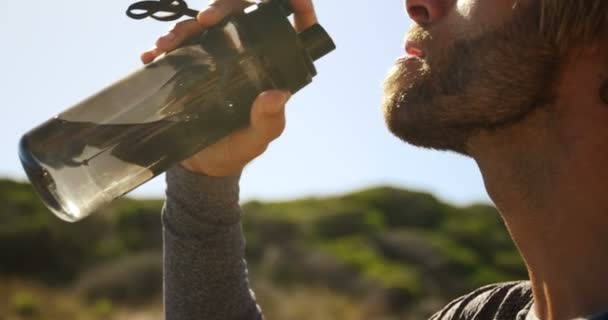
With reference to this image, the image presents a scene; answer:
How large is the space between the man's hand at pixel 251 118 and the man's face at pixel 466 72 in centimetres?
20

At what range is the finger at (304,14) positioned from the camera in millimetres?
1583

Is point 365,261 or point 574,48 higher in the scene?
point 574,48


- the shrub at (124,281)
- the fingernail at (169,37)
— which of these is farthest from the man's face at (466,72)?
the shrub at (124,281)

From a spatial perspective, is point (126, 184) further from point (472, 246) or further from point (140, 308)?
point (472, 246)

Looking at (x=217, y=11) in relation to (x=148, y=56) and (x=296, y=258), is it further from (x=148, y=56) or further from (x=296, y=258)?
(x=296, y=258)

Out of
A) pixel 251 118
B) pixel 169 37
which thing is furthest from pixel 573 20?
pixel 169 37

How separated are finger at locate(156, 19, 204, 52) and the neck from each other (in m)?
0.52

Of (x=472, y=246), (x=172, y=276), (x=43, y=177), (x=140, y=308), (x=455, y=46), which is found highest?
(x=43, y=177)

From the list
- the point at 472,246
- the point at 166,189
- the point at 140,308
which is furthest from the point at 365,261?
the point at 166,189

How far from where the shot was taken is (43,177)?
1.45m

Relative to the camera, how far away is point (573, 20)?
4.92ft

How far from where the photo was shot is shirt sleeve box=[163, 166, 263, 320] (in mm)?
1819

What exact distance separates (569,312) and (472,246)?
345 inches

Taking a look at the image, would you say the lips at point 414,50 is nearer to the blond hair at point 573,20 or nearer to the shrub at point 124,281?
the blond hair at point 573,20
